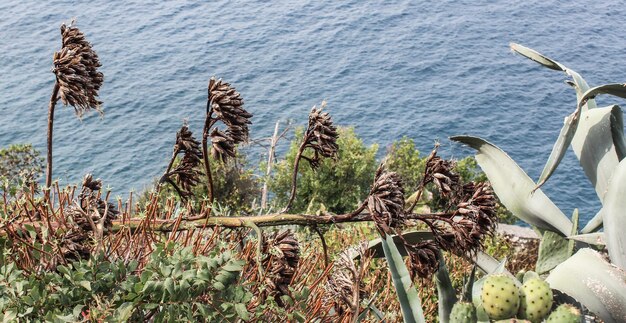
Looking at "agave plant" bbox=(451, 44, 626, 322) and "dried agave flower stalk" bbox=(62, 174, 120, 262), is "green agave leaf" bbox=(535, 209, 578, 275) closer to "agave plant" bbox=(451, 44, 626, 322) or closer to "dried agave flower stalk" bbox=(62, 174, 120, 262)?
"agave plant" bbox=(451, 44, 626, 322)

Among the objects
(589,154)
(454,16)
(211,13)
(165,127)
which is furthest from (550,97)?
(589,154)

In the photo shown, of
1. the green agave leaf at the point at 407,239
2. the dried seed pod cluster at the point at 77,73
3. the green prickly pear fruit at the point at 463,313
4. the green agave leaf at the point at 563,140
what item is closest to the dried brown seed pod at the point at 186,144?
the dried seed pod cluster at the point at 77,73

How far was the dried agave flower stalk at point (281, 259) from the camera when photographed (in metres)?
2.03

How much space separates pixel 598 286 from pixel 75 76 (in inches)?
83.2

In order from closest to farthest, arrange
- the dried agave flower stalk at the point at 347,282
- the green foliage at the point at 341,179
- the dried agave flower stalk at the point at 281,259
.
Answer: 1. the dried agave flower stalk at the point at 281,259
2. the dried agave flower stalk at the point at 347,282
3. the green foliage at the point at 341,179

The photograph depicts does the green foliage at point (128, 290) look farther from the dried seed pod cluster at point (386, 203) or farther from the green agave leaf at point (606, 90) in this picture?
the green agave leaf at point (606, 90)

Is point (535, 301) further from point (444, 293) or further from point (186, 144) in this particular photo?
point (186, 144)

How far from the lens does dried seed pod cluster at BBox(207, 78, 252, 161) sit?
204cm

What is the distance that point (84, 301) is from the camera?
79.7 inches

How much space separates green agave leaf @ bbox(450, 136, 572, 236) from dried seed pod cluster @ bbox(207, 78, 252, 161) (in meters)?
1.89

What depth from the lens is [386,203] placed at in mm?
1940

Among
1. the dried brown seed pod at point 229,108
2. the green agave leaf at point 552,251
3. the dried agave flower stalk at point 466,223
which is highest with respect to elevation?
the dried brown seed pod at point 229,108

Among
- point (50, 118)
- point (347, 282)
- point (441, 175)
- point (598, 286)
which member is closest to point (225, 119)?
point (50, 118)

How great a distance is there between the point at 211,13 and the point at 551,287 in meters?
45.5
